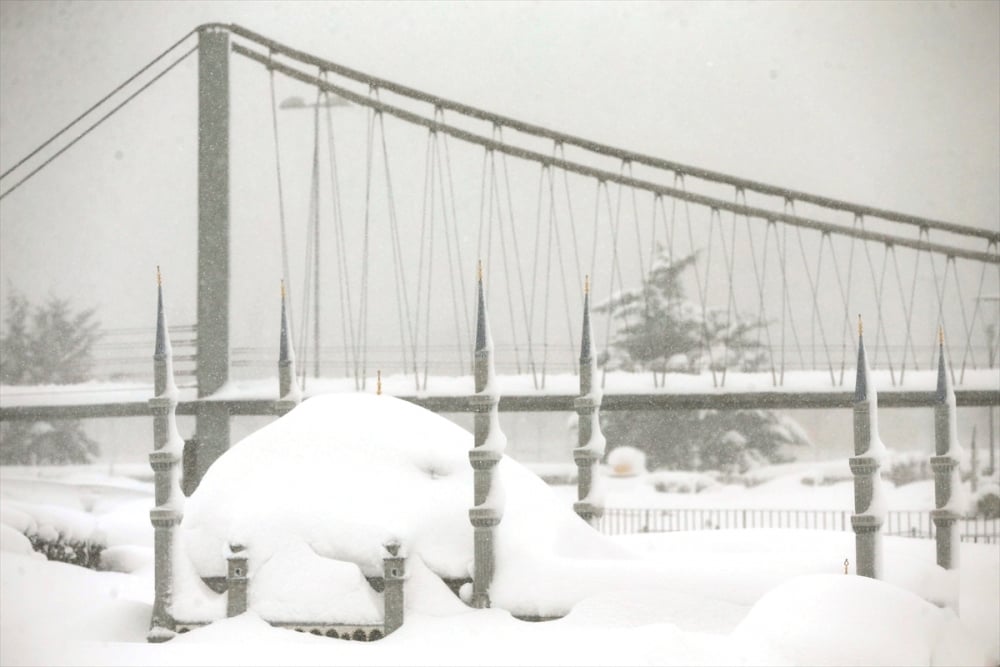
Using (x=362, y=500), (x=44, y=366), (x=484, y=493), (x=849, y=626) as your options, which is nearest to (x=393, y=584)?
(x=362, y=500)

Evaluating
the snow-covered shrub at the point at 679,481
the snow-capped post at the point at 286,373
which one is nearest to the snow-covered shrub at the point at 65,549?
the snow-capped post at the point at 286,373

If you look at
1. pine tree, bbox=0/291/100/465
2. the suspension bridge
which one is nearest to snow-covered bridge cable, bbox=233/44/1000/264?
the suspension bridge

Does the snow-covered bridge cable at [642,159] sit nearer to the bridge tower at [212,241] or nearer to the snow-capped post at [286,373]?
the bridge tower at [212,241]

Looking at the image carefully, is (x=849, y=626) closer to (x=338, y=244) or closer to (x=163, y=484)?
(x=163, y=484)

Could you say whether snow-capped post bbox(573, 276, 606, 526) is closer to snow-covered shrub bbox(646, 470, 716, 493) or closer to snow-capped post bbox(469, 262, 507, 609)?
snow-capped post bbox(469, 262, 507, 609)

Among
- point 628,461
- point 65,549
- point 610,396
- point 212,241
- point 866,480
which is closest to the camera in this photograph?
point 866,480

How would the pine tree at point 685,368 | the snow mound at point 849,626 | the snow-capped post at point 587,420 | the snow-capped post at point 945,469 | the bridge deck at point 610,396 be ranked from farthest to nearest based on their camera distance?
the pine tree at point 685,368
the bridge deck at point 610,396
the snow-capped post at point 587,420
the snow-capped post at point 945,469
the snow mound at point 849,626
